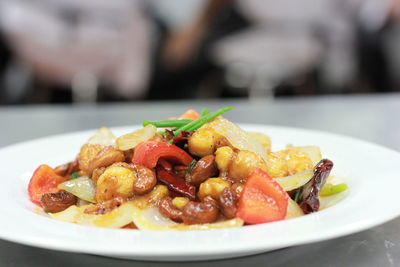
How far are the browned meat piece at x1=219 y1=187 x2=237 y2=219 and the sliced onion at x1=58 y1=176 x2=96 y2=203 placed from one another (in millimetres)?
400

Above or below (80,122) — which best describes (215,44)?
above

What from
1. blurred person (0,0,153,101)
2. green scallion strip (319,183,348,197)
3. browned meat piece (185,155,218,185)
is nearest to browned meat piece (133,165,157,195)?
browned meat piece (185,155,218,185)

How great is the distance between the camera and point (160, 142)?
1.36 metres

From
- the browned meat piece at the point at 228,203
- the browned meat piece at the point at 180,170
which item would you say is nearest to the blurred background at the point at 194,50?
the browned meat piece at the point at 180,170

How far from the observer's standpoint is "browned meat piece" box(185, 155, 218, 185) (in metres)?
1.30

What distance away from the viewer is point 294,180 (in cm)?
133

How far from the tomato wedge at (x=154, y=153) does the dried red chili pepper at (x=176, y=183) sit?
4 cm

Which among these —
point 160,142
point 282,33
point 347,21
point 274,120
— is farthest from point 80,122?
point 347,21

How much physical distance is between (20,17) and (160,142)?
454cm

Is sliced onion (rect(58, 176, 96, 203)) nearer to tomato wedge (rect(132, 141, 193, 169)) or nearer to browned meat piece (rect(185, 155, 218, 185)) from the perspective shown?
tomato wedge (rect(132, 141, 193, 169))

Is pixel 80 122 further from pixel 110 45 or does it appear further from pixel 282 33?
pixel 282 33

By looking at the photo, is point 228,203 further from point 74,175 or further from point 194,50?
point 194,50

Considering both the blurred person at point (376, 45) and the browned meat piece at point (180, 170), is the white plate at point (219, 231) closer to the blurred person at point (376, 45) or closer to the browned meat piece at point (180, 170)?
the browned meat piece at point (180, 170)

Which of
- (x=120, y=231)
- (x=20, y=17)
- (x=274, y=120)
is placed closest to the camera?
(x=120, y=231)
